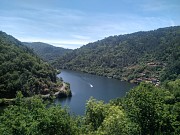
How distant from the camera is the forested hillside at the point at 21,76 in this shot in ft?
372

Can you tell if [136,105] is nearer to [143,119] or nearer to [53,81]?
[143,119]

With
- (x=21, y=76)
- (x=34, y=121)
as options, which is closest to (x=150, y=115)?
(x=34, y=121)

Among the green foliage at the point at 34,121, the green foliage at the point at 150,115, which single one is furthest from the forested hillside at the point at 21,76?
the green foliage at the point at 150,115

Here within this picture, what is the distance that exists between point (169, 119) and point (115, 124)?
6924mm

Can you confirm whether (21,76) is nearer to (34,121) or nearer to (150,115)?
(34,121)

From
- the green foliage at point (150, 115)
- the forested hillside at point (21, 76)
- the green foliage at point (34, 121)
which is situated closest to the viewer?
the green foliage at point (34, 121)

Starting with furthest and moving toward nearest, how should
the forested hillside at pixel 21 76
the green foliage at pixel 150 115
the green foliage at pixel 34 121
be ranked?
1. the forested hillside at pixel 21 76
2. the green foliage at pixel 150 115
3. the green foliage at pixel 34 121

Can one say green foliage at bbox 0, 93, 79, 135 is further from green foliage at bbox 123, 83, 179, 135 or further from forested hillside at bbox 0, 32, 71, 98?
forested hillside at bbox 0, 32, 71, 98

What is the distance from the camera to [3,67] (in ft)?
395

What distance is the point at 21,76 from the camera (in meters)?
122

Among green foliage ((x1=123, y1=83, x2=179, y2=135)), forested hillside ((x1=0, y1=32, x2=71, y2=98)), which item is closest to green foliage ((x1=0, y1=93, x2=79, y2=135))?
green foliage ((x1=123, y1=83, x2=179, y2=135))

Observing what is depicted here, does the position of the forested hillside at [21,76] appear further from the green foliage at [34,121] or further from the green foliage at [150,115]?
the green foliage at [150,115]

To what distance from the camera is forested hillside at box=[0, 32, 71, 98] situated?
113m

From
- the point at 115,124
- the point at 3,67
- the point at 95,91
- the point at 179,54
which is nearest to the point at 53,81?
the point at 95,91
